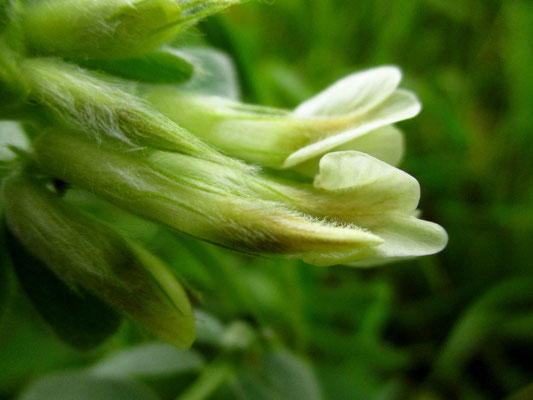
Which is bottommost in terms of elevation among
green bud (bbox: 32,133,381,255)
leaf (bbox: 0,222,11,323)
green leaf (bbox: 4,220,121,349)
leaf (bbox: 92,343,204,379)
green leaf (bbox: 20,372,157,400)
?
leaf (bbox: 92,343,204,379)

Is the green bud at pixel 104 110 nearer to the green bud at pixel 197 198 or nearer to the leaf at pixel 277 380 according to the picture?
the green bud at pixel 197 198

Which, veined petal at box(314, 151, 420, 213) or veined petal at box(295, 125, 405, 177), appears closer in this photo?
veined petal at box(314, 151, 420, 213)

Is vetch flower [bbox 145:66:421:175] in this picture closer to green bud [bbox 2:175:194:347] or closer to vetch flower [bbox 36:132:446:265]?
vetch flower [bbox 36:132:446:265]

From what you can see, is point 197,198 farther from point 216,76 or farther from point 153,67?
point 216,76

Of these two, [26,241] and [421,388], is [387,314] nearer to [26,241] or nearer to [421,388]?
[421,388]

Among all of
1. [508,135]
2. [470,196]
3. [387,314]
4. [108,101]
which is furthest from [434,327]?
[108,101]

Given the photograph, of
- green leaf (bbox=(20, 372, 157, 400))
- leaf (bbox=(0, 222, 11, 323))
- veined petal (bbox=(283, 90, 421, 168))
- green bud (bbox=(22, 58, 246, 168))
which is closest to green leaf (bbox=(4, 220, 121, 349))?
leaf (bbox=(0, 222, 11, 323))

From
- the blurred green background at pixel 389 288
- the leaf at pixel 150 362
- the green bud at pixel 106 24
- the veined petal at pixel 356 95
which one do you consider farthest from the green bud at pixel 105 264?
the leaf at pixel 150 362
